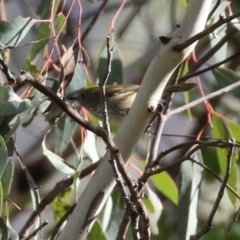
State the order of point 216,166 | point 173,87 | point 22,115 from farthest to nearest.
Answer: point 216,166, point 173,87, point 22,115

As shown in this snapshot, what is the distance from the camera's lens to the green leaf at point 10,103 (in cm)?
111

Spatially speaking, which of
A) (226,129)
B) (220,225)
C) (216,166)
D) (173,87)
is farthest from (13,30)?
(220,225)

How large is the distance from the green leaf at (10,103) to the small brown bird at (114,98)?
21.1 inches

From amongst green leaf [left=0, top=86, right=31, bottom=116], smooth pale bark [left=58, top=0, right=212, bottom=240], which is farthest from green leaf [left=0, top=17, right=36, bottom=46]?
smooth pale bark [left=58, top=0, right=212, bottom=240]

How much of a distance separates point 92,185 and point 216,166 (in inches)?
35.6

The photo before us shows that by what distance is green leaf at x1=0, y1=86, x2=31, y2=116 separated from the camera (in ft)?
3.64

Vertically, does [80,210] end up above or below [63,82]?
below

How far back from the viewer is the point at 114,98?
74.2 inches

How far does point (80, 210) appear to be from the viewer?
3.73 feet

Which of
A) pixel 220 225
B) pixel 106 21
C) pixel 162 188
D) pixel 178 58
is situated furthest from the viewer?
pixel 106 21

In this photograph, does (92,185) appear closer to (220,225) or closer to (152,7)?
(220,225)

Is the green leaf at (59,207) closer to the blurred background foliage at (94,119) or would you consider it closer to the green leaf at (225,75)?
the blurred background foliage at (94,119)

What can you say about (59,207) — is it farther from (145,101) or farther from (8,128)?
(145,101)

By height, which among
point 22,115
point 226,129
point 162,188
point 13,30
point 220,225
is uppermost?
point 13,30
